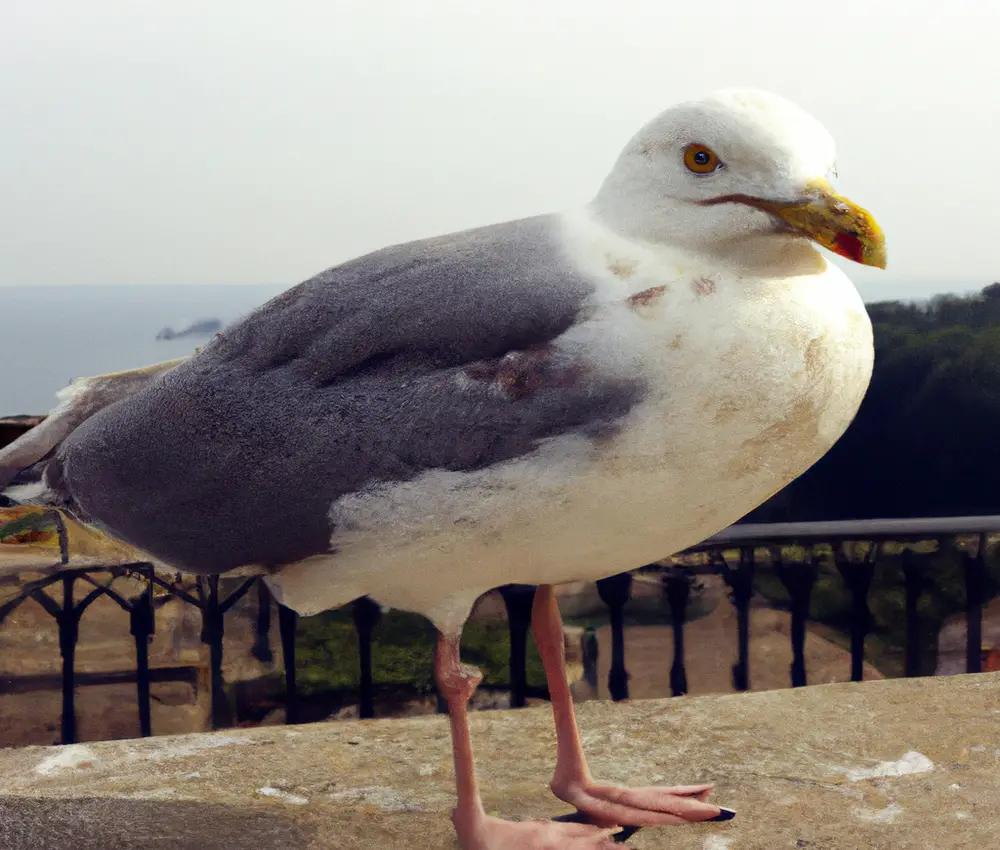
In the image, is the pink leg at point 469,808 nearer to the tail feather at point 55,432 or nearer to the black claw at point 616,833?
the black claw at point 616,833

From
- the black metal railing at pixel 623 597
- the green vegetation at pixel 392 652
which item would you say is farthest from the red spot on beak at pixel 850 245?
the green vegetation at pixel 392 652

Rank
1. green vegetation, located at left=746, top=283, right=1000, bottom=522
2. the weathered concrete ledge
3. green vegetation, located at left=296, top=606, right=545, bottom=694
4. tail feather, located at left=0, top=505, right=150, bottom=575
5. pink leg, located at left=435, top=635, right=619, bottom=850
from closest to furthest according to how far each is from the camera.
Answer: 1. pink leg, located at left=435, top=635, right=619, bottom=850
2. the weathered concrete ledge
3. tail feather, located at left=0, top=505, right=150, bottom=575
4. green vegetation, located at left=296, top=606, right=545, bottom=694
5. green vegetation, located at left=746, top=283, right=1000, bottom=522

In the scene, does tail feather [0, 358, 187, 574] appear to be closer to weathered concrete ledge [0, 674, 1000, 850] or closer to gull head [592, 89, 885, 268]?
weathered concrete ledge [0, 674, 1000, 850]

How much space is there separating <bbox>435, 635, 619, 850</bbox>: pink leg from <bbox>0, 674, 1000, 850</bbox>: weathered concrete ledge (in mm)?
95

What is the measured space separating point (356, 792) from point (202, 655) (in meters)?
1.06

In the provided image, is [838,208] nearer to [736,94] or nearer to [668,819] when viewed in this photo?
[736,94]

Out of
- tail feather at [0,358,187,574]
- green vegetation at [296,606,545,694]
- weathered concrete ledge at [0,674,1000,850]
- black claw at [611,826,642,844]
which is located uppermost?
tail feather at [0,358,187,574]

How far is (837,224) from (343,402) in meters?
0.70

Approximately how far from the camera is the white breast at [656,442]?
4.70 ft

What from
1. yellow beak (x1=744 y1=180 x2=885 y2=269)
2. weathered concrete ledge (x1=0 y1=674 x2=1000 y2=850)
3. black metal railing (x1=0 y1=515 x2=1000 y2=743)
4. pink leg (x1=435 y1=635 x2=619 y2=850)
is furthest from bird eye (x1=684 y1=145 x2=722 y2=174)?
black metal railing (x1=0 y1=515 x2=1000 y2=743)

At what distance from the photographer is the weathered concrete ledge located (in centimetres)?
184

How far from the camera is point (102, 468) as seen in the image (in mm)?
1659

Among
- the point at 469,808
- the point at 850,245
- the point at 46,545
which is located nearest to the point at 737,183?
the point at 850,245

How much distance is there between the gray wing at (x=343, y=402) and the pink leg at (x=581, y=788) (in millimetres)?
569
